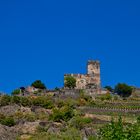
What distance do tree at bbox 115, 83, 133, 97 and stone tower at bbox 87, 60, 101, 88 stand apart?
255 inches

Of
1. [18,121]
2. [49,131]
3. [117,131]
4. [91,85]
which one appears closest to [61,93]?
[91,85]

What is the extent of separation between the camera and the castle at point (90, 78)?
96.1 meters

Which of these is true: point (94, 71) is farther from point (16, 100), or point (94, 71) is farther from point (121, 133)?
point (121, 133)

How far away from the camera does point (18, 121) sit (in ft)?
206

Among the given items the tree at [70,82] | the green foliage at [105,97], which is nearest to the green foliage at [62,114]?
the green foliage at [105,97]

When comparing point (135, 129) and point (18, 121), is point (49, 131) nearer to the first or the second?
point (18, 121)

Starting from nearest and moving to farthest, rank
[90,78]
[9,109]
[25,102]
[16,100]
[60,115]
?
[60,115] → [9,109] → [25,102] → [16,100] → [90,78]

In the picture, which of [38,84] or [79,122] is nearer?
[79,122]

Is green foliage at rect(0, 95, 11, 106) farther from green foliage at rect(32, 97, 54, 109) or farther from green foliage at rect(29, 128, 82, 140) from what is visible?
green foliage at rect(29, 128, 82, 140)

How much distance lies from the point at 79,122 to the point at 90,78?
40.0 metres

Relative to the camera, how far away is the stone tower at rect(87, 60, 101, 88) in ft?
332

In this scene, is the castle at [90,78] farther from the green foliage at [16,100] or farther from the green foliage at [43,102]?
the green foliage at [16,100]

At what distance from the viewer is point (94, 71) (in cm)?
10369

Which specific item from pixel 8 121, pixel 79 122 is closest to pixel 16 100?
pixel 8 121
